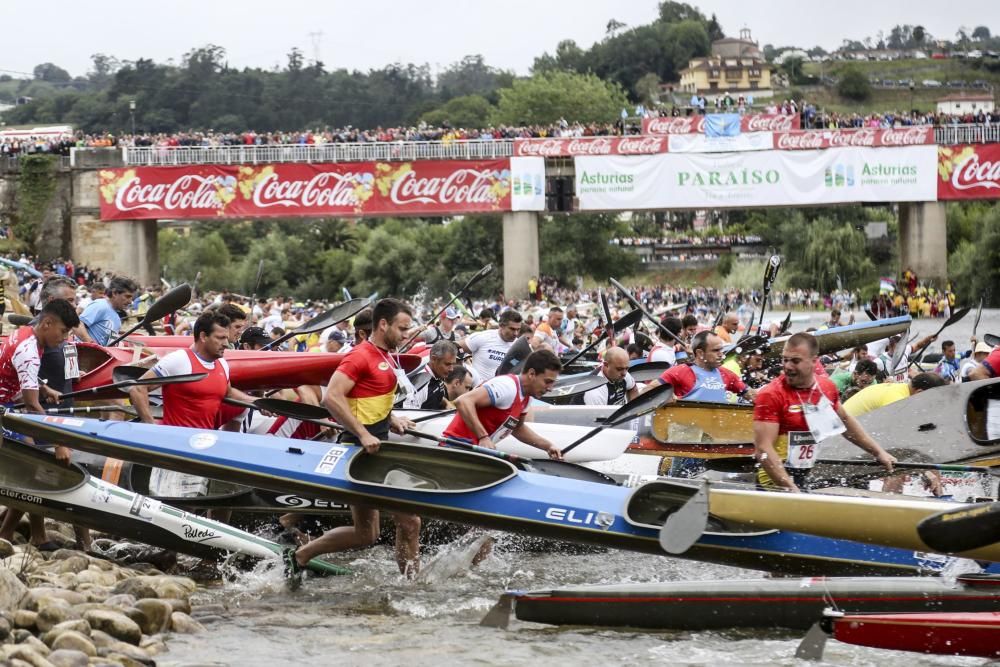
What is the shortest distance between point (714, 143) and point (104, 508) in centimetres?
3468

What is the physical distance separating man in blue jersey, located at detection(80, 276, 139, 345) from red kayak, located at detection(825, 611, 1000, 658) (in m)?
7.22

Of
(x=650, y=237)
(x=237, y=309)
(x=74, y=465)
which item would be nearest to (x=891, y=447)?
(x=237, y=309)

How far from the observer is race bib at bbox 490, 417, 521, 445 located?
30.1 ft

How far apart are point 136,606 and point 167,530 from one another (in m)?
1.30

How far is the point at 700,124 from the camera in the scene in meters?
44.7

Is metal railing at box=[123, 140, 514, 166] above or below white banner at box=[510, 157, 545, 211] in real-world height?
above

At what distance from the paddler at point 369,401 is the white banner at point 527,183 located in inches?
1361

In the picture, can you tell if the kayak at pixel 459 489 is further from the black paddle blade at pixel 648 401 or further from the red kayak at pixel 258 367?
the red kayak at pixel 258 367

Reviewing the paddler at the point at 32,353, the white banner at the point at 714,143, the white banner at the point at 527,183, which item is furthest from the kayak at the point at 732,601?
the white banner at the point at 527,183

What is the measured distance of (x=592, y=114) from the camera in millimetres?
96688

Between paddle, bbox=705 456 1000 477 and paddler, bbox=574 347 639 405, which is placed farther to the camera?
paddler, bbox=574 347 639 405

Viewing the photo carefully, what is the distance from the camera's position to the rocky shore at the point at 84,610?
22.9 ft

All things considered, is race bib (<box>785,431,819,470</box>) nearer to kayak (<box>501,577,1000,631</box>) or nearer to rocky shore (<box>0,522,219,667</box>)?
kayak (<box>501,577,1000,631</box>)

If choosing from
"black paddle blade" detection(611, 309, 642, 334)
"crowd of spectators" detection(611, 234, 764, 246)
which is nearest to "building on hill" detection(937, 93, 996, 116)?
"crowd of spectators" detection(611, 234, 764, 246)
